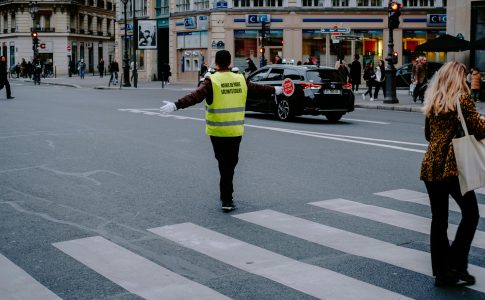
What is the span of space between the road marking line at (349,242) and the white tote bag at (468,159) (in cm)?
79

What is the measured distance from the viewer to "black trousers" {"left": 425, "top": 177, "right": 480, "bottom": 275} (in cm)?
534

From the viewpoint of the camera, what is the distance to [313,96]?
61.5ft

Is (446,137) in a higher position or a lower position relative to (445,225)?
higher

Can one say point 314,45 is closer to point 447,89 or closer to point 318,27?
point 318,27

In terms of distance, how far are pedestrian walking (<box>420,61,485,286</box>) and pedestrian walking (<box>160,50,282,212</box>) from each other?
9.60ft

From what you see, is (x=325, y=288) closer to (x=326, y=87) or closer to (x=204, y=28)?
(x=326, y=87)

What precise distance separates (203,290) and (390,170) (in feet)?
20.2

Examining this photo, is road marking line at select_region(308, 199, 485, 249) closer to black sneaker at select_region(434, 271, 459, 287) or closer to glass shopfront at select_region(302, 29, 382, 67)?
black sneaker at select_region(434, 271, 459, 287)

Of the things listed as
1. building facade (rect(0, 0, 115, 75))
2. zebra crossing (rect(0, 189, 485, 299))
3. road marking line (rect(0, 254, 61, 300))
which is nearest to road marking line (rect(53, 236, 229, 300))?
zebra crossing (rect(0, 189, 485, 299))

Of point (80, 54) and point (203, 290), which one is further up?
point (80, 54)

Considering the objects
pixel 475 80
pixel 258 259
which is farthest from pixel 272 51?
pixel 258 259

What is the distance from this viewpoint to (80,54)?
82.1 metres

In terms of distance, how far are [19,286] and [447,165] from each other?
128 inches

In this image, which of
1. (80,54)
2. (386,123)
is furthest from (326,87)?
(80,54)
